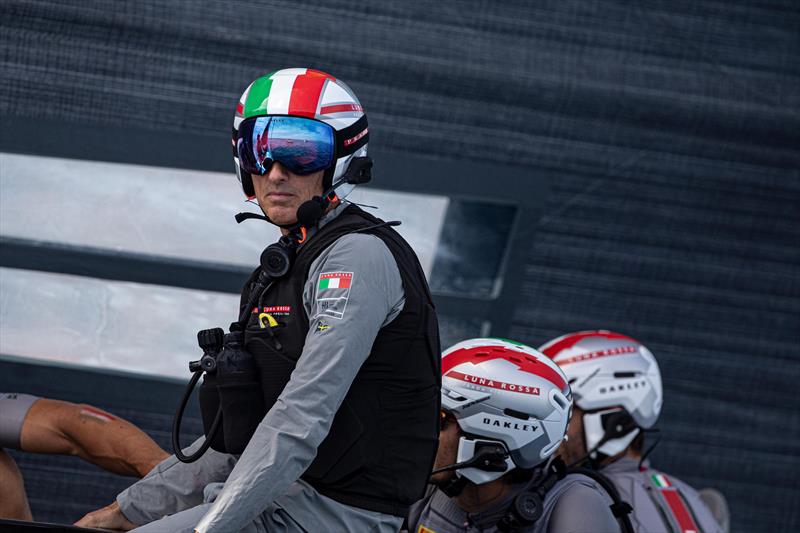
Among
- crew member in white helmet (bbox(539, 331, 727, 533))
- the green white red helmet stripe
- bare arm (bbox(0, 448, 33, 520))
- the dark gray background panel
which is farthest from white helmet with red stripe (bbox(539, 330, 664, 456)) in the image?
bare arm (bbox(0, 448, 33, 520))

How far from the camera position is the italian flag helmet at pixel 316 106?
2.65 meters

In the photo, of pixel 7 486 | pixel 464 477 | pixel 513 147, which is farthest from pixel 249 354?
pixel 513 147

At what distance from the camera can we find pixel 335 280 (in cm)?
Answer: 234

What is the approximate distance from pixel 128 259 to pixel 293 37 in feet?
3.47

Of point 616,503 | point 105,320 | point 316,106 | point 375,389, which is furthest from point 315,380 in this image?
point 105,320

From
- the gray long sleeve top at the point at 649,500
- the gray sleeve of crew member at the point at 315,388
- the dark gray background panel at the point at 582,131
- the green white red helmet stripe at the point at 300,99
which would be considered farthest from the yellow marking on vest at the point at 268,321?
the dark gray background panel at the point at 582,131

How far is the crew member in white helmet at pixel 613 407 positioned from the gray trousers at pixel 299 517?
162 centimetres

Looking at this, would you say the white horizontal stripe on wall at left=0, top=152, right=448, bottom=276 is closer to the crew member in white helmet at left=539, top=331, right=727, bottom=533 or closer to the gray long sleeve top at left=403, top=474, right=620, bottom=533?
the crew member in white helmet at left=539, top=331, right=727, bottom=533

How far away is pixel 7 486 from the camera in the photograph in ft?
10.4

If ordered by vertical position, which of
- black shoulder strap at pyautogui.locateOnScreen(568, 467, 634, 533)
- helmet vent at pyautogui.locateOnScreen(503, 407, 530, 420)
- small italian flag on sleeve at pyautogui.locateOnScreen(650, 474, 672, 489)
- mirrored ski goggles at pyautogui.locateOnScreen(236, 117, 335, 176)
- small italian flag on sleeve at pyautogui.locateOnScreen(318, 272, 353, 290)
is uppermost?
mirrored ski goggles at pyautogui.locateOnScreen(236, 117, 335, 176)

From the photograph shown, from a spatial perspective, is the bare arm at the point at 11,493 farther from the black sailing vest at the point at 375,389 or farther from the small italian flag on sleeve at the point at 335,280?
the small italian flag on sleeve at the point at 335,280

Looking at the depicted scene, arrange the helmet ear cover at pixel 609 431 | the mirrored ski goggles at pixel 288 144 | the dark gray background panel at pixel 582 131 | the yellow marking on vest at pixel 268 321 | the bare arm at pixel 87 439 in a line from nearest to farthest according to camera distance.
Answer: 1. the yellow marking on vest at pixel 268 321
2. the mirrored ski goggles at pixel 288 144
3. the bare arm at pixel 87 439
4. the helmet ear cover at pixel 609 431
5. the dark gray background panel at pixel 582 131

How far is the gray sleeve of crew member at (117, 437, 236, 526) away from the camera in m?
2.83

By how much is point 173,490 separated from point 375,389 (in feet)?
2.52
